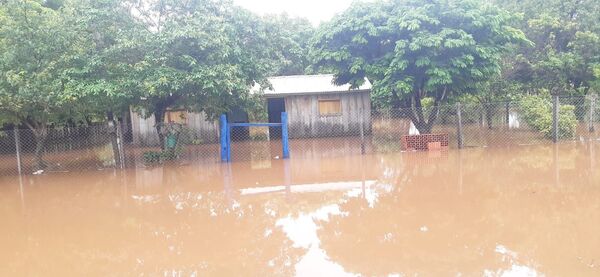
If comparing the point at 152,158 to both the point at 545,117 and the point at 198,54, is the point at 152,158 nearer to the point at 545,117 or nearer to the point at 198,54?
the point at 198,54

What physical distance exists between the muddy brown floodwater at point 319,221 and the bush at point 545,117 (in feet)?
11.2

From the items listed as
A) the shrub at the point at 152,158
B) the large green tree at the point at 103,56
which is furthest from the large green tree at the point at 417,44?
the large green tree at the point at 103,56

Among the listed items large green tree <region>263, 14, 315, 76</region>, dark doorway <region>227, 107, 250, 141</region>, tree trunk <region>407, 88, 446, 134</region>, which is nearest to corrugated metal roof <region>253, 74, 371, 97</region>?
large green tree <region>263, 14, 315, 76</region>

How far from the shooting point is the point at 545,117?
14648 millimetres

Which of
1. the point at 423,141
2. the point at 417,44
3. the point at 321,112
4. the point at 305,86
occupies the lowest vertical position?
the point at 423,141

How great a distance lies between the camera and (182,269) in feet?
16.8

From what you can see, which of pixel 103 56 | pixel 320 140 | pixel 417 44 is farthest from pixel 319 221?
pixel 320 140

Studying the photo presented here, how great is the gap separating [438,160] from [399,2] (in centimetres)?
575

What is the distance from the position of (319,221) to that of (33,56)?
8.96m

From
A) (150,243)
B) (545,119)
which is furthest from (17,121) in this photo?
(545,119)

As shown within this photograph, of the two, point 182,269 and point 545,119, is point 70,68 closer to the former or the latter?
point 182,269

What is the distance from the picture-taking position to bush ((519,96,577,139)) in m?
14.3

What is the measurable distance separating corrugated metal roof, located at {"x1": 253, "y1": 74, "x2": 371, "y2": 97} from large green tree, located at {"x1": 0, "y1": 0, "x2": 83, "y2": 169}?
8.89m

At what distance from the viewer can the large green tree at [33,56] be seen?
10758 mm
